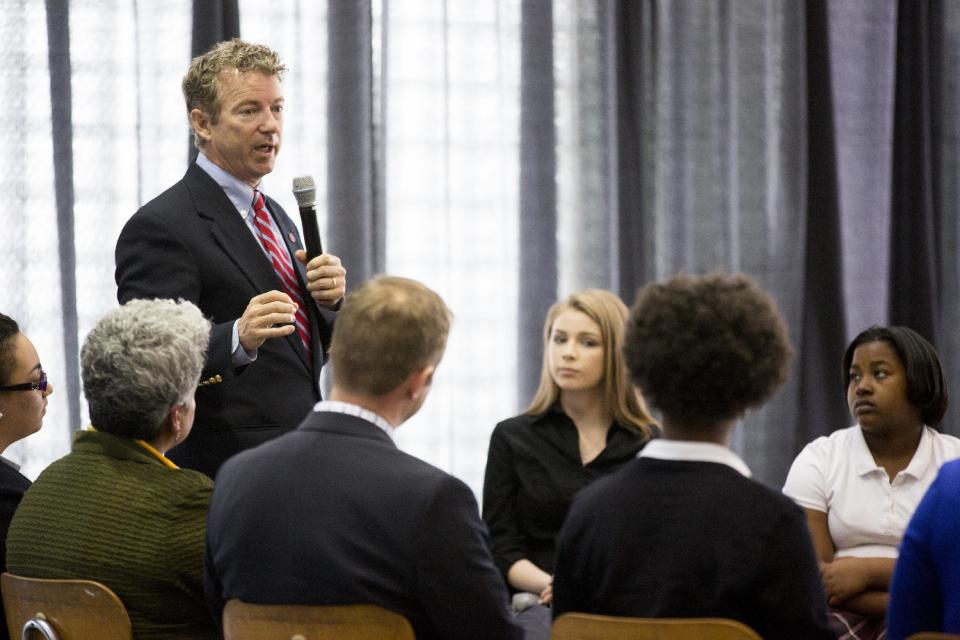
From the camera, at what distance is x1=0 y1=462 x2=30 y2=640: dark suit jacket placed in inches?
87.4

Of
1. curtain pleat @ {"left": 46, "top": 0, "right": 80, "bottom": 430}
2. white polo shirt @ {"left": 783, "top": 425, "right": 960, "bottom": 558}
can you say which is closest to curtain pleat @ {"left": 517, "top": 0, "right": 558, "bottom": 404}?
white polo shirt @ {"left": 783, "top": 425, "right": 960, "bottom": 558}

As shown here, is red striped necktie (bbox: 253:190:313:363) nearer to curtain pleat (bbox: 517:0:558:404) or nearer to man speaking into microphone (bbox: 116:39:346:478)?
man speaking into microphone (bbox: 116:39:346:478)

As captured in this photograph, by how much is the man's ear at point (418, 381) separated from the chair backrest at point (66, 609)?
56cm

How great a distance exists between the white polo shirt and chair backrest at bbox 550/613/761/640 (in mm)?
1582

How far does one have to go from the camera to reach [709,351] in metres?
1.64

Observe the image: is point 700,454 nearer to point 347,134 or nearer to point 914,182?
point 347,134

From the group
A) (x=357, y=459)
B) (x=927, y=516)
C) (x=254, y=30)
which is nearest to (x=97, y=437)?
(x=357, y=459)

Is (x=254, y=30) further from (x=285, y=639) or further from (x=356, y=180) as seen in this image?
(x=285, y=639)

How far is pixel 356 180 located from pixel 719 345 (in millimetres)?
2617

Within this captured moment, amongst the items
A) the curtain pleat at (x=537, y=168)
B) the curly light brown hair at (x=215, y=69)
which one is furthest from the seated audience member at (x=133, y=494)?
the curtain pleat at (x=537, y=168)

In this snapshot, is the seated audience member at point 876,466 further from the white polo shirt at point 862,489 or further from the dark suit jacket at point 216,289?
the dark suit jacket at point 216,289

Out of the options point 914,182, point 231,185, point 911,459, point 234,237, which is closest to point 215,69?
point 231,185

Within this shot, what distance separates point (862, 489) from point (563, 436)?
78 centimetres

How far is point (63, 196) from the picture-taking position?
3912mm
